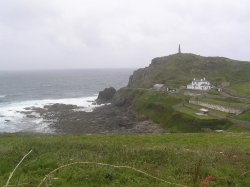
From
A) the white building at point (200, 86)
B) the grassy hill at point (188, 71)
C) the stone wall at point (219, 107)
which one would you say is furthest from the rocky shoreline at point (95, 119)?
the grassy hill at point (188, 71)

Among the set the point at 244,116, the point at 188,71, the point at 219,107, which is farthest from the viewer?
the point at 188,71

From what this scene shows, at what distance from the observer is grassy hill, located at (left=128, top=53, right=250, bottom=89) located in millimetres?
126006

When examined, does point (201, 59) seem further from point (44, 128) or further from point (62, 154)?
point (62, 154)

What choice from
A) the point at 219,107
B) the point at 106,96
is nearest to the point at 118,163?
the point at 219,107

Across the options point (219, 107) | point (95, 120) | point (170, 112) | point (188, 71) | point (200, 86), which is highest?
point (188, 71)

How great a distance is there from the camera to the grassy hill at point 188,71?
126 m

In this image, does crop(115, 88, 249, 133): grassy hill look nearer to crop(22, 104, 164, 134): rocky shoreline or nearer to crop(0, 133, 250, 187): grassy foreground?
crop(22, 104, 164, 134): rocky shoreline

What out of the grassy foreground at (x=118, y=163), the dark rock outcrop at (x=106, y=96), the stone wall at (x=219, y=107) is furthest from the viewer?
the dark rock outcrop at (x=106, y=96)

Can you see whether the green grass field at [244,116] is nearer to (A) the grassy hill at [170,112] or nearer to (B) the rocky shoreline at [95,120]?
(A) the grassy hill at [170,112]

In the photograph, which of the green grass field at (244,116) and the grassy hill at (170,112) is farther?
the grassy hill at (170,112)

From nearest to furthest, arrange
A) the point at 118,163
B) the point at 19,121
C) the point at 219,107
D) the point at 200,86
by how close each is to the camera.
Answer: the point at 118,163, the point at 219,107, the point at 19,121, the point at 200,86

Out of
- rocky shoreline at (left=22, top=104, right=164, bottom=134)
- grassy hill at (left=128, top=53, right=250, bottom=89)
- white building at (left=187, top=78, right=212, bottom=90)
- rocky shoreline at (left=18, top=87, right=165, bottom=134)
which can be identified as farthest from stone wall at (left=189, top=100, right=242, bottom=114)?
grassy hill at (left=128, top=53, right=250, bottom=89)

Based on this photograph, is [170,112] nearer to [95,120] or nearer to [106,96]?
[95,120]

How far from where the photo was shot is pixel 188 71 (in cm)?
14275
